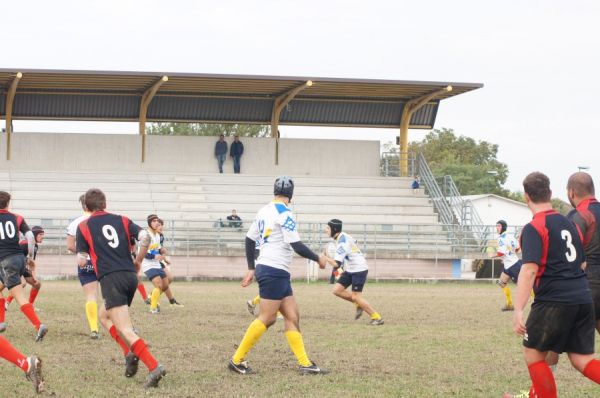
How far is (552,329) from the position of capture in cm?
790

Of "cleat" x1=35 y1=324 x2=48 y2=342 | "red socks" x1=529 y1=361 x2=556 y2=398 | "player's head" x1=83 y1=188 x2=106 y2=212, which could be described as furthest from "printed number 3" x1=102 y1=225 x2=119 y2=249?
"red socks" x1=529 y1=361 x2=556 y2=398

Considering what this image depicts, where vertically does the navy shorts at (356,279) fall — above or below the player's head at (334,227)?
below

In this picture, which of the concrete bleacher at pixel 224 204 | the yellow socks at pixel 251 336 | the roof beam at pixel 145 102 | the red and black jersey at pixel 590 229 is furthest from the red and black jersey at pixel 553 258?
the roof beam at pixel 145 102

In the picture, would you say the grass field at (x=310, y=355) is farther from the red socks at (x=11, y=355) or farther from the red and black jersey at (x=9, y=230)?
the red and black jersey at (x=9, y=230)

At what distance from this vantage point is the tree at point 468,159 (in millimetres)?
90562

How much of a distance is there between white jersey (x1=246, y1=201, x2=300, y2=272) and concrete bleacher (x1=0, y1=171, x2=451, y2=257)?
80.1ft

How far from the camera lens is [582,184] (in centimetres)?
915

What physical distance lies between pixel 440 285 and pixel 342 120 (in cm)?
1169

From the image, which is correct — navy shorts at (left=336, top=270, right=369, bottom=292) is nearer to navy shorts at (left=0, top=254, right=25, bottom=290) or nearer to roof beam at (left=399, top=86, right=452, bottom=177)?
navy shorts at (left=0, top=254, right=25, bottom=290)

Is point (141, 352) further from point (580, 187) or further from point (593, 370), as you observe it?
point (580, 187)

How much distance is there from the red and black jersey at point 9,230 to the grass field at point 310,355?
1.18 m

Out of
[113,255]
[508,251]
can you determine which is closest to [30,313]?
[113,255]

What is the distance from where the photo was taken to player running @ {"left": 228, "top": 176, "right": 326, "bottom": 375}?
10672 mm

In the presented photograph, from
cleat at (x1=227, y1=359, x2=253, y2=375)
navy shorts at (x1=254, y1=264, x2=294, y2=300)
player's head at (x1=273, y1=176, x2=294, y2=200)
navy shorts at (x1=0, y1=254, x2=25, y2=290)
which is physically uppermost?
player's head at (x1=273, y1=176, x2=294, y2=200)
